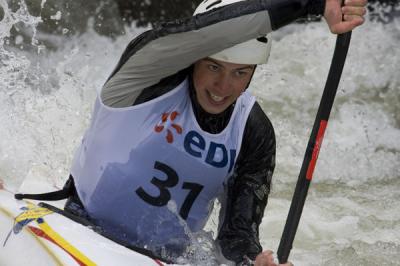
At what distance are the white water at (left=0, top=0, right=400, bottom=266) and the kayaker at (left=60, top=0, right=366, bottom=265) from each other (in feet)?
2.90

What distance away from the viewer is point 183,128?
251cm

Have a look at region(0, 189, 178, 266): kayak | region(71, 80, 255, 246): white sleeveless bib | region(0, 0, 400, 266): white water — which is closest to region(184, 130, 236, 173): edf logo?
region(71, 80, 255, 246): white sleeveless bib

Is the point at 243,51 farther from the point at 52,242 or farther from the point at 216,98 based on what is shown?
the point at 52,242

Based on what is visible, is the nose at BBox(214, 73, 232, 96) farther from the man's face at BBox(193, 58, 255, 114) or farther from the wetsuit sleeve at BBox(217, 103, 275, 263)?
the wetsuit sleeve at BBox(217, 103, 275, 263)

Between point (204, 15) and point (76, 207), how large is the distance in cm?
94

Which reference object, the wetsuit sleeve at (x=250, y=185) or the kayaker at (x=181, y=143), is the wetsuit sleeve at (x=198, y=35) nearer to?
the kayaker at (x=181, y=143)

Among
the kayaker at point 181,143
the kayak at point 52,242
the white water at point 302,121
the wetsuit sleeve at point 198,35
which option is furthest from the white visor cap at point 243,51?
the white water at point 302,121

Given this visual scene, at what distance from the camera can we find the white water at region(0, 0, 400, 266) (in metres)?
4.39

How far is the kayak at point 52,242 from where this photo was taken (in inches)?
→ 92.7

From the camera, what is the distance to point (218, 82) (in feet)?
7.82

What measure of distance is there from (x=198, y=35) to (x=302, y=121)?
14.3 feet

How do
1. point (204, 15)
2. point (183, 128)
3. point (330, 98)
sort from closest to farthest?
point (204, 15)
point (330, 98)
point (183, 128)

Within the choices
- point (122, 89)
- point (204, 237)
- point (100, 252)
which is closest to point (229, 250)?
point (204, 237)

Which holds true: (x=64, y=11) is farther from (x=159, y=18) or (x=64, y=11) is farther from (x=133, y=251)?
(x=133, y=251)
